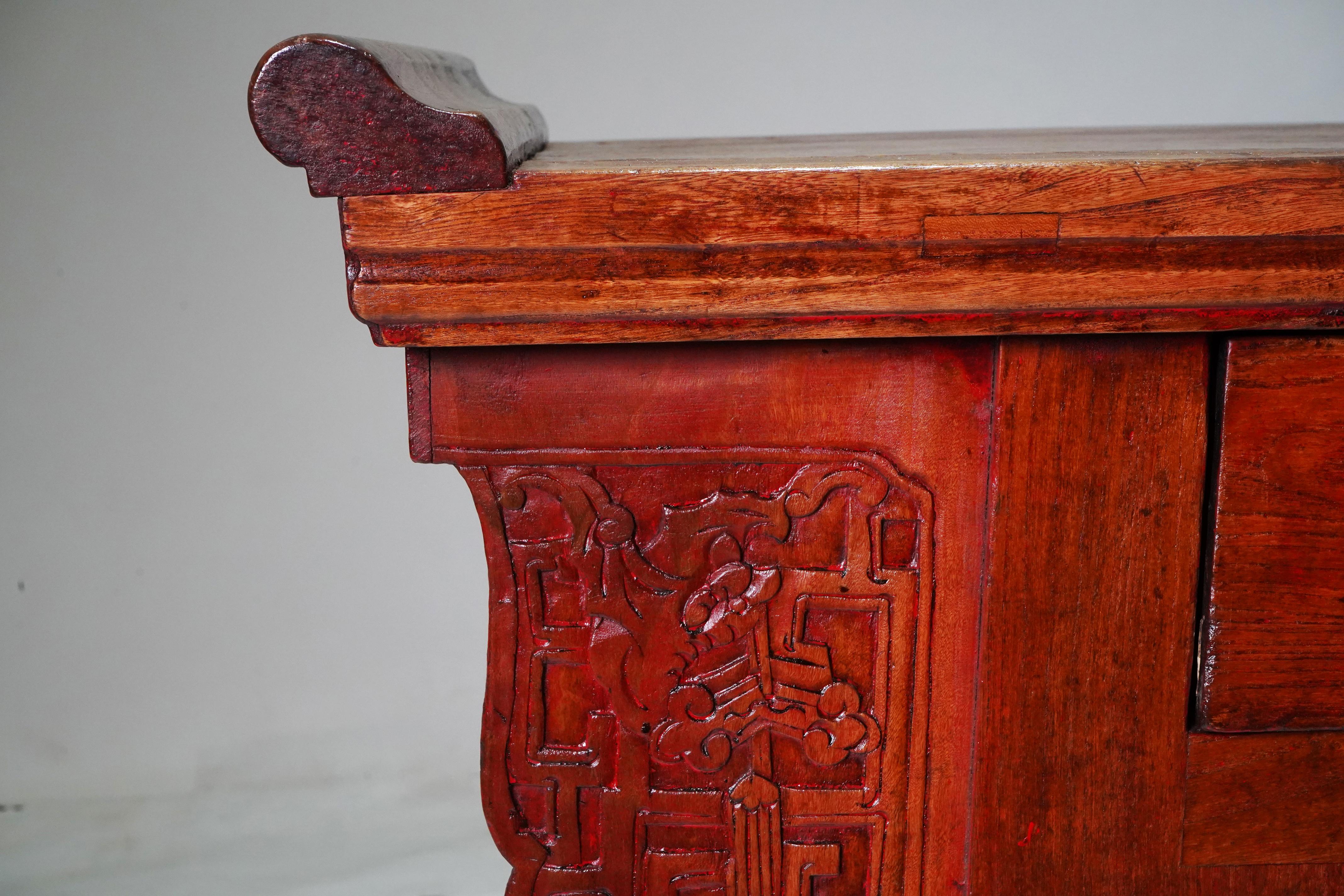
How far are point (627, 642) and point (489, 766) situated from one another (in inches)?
4.7

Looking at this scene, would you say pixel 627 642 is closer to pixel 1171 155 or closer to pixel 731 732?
pixel 731 732

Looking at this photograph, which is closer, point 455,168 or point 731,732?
point 455,168

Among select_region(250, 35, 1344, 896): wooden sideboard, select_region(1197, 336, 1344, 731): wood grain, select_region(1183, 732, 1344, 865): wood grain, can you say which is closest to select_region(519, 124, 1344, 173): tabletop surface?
select_region(250, 35, 1344, 896): wooden sideboard

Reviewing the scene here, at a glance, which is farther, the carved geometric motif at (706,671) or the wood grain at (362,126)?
the carved geometric motif at (706,671)

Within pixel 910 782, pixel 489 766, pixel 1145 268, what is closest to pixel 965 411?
pixel 1145 268

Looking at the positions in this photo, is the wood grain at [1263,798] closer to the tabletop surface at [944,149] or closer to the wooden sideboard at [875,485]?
the wooden sideboard at [875,485]

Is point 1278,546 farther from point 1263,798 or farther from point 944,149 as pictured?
point 944,149

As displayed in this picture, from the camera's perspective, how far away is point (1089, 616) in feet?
2.35

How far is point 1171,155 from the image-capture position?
26.3 inches

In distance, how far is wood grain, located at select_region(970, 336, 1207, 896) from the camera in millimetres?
691

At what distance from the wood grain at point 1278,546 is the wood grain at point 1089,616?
2cm

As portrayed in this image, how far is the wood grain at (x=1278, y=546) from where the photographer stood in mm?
683

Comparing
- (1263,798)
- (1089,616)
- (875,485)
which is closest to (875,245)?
(875,485)

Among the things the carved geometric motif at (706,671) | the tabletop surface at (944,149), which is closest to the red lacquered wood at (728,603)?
the carved geometric motif at (706,671)
